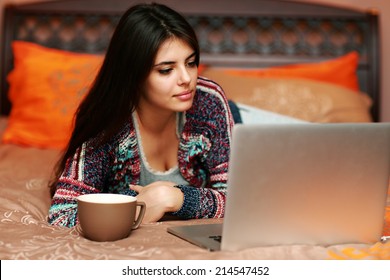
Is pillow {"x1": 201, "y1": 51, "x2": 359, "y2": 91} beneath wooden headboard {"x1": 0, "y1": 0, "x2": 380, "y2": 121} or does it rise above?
beneath

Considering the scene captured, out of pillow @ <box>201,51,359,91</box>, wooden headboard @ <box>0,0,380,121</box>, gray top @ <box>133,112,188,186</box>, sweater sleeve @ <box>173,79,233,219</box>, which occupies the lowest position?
gray top @ <box>133,112,188,186</box>

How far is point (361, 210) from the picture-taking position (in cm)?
103

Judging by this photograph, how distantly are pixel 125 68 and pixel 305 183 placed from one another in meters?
0.62

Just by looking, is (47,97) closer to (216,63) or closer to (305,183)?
(216,63)

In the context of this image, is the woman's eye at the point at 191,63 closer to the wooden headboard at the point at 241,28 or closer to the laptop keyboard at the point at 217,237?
the laptop keyboard at the point at 217,237

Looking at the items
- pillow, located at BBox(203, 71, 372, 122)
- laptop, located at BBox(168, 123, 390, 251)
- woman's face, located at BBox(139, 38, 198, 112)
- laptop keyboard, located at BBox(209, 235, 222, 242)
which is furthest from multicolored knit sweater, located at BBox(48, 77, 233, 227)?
pillow, located at BBox(203, 71, 372, 122)

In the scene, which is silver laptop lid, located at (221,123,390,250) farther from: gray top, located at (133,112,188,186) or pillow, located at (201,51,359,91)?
pillow, located at (201,51,359,91)

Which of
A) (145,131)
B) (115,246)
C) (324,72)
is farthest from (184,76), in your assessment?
(324,72)

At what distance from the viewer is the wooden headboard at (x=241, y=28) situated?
273 centimetres

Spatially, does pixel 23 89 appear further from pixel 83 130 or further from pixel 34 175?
pixel 83 130

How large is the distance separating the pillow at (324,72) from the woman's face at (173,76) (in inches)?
44.1

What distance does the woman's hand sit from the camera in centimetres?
128

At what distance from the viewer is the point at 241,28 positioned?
277 centimetres

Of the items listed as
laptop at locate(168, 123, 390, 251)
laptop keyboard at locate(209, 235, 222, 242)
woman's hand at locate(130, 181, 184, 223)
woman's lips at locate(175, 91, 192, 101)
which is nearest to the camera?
laptop at locate(168, 123, 390, 251)
